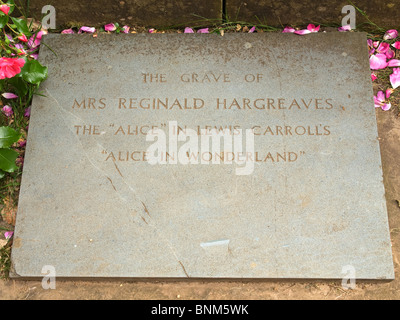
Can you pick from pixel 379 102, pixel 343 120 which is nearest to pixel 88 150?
pixel 343 120

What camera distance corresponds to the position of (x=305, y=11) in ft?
7.71

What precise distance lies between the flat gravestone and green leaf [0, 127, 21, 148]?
0.36ft

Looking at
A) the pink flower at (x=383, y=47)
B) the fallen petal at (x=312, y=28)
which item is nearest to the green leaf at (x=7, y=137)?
the fallen petal at (x=312, y=28)

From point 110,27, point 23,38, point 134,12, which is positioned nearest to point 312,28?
point 134,12

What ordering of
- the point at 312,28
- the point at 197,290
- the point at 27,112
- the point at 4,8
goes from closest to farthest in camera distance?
the point at 197,290 < the point at 4,8 < the point at 27,112 < the point at 312,28

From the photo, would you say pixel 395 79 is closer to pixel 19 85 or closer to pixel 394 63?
pixel 394 63

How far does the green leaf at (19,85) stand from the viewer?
2.15 metres

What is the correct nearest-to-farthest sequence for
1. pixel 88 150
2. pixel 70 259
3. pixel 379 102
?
pixel 70 259
pixel 88 150
pixel 379 102

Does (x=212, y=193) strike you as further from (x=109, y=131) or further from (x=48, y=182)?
(x=48, y=182)

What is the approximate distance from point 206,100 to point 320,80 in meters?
0.63

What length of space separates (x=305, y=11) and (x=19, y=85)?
65.9 inches

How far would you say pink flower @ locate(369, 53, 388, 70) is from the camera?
2.34 meters

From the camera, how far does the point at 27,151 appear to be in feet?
6.81

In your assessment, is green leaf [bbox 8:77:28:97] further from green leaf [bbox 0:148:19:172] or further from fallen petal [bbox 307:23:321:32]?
fallen petal [bbox 307:23:321:32]
